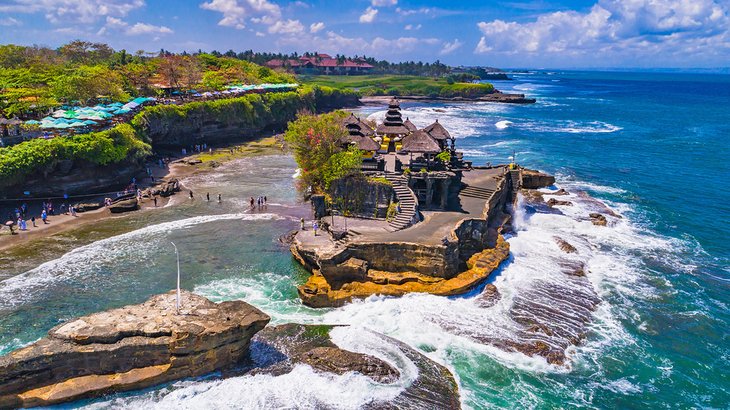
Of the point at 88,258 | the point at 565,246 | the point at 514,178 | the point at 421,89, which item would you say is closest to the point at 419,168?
the point at 565,246

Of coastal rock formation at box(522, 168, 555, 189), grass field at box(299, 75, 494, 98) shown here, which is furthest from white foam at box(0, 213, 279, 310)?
Answer: grass field at box(299, 75, 494, 98)

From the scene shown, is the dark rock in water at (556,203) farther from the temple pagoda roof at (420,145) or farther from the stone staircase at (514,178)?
the temple pagoda roof at (420,145)

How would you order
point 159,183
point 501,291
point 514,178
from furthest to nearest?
point 159,183 < point 514,178 < point 501,291

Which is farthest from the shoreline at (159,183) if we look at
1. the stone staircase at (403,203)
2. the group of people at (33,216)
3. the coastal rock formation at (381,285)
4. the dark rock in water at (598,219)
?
the dark rock in water at (598,219)

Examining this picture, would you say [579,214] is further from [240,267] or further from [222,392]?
[222,392]

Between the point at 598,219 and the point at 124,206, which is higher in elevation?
the point at 124,206

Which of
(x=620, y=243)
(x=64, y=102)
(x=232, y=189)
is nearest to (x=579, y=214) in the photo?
(x=620, y=243)

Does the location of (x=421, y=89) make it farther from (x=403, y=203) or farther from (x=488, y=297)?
(x=488, y=297)

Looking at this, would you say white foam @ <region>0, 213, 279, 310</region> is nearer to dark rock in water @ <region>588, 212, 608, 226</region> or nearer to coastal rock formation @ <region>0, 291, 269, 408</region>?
coastal rock formation @ <region>0, 291, 269, 408</region>
